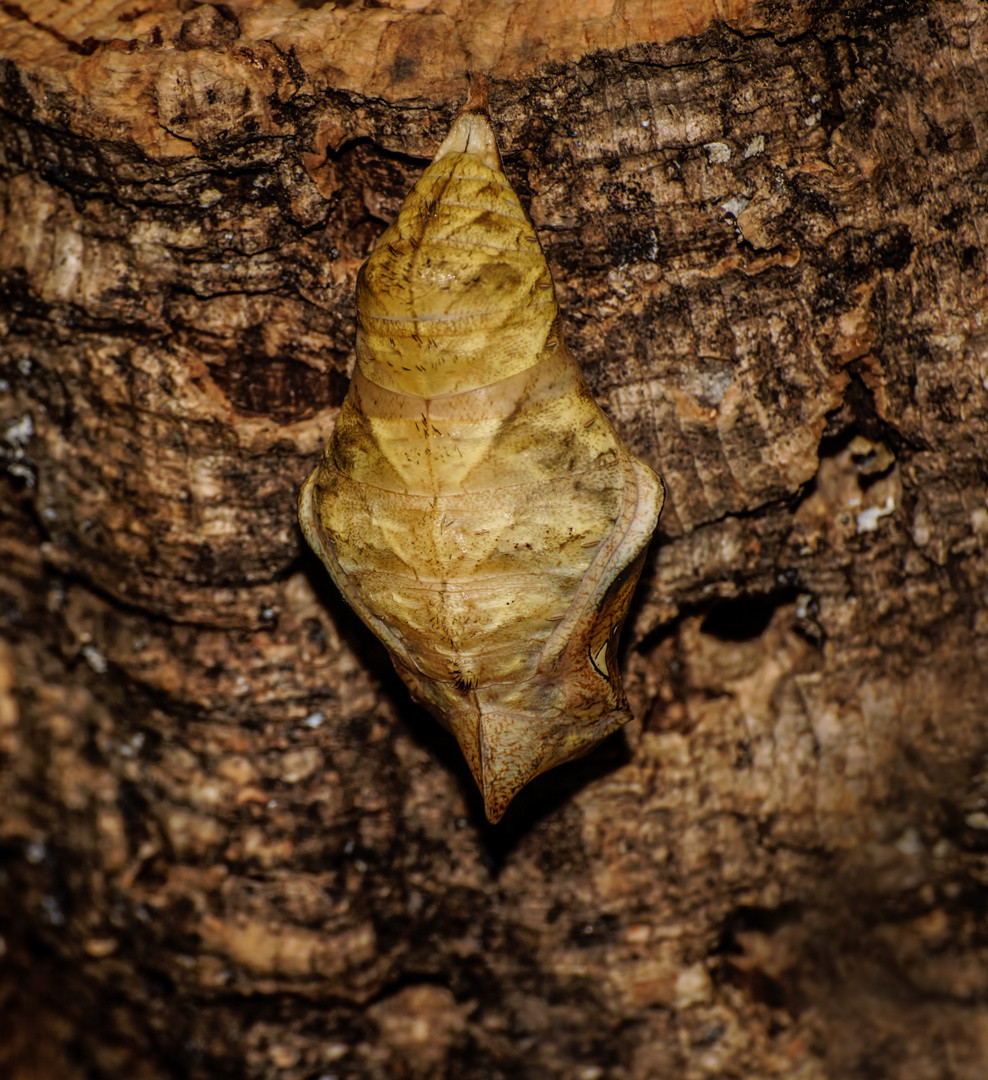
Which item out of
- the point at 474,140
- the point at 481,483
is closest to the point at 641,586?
the point at 481,483

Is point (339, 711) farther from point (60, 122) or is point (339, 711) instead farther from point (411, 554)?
point (60, 122)

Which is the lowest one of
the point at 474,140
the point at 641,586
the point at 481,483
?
the point at 641,586

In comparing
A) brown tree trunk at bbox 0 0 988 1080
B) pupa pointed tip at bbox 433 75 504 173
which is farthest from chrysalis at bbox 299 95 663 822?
brown tree trunk at bbox 0 0 988 1080

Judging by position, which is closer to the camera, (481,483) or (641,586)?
(481,483)

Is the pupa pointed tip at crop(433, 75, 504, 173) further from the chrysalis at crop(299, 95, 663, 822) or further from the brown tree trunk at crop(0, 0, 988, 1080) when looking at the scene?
the brown tree trunk at crop(0, 0, 988, 1080)

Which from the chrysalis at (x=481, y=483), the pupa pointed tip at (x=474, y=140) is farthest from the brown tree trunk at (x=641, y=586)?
the chrysalis at (x=481, y=483)

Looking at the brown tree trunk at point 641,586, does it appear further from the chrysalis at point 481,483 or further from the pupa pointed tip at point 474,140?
the chrysalis at point 481,483

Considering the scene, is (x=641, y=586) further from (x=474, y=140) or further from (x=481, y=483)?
(x=474, y=140)
